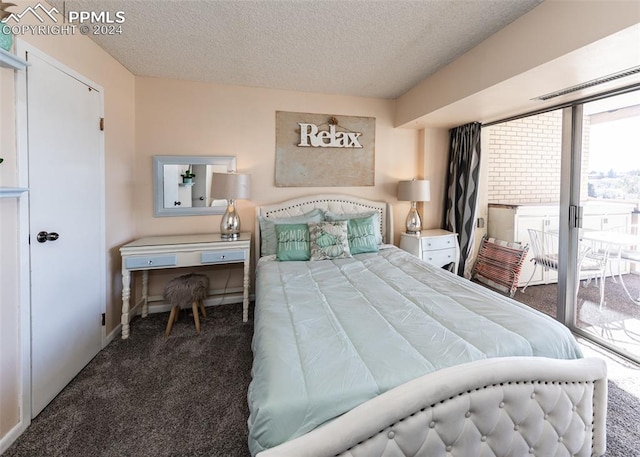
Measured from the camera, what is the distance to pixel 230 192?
116 inches

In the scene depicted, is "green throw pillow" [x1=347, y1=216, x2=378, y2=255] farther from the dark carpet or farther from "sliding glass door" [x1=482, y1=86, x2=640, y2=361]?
"sliding glass door" [x1=482, y1=86, x2=640, y2=361]

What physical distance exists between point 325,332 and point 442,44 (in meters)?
2.43

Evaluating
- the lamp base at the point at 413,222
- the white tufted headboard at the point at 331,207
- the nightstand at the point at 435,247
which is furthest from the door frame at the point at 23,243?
the lamp base at the point at 413,222

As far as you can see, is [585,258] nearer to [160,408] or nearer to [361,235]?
[361,235]

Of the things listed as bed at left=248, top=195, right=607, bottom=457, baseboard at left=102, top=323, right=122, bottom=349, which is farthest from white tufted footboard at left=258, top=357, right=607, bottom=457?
baseboard at left=102, top=323, right=122, bottom=349

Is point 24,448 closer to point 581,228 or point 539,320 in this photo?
point 539,320

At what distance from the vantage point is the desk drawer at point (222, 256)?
2.79 m

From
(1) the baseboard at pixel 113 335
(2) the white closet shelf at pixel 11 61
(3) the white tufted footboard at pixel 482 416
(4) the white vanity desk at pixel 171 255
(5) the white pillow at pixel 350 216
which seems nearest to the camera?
(3) the white tufted footboard at pixel 482 416

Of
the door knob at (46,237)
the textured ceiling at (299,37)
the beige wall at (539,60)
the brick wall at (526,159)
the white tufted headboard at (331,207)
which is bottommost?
the door knob at (46,237)

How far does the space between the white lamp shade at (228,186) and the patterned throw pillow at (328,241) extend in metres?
0.82

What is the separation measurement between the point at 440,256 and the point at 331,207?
1479 mm

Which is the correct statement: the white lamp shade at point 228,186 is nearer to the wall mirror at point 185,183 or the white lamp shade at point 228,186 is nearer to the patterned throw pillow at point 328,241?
the wall mirror at point 185,183

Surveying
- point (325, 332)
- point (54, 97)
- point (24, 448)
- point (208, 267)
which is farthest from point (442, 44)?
point (24, 448)

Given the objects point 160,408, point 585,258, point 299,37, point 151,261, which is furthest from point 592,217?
point 151,261
